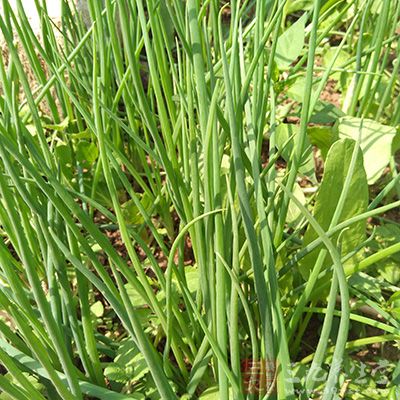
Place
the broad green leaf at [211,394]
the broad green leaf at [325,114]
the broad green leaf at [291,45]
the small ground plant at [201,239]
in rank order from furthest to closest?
the broad green leaf at [325,114] → the broad green leaf at [291,45] → the broad green leaf at [211,394] → the small ground plant at [201,239]

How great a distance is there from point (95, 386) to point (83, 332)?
3.9 inches

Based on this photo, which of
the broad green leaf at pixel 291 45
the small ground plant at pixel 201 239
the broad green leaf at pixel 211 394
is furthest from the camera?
the broad green leaf at pixel 291 45

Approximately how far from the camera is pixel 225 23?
1.49 metres

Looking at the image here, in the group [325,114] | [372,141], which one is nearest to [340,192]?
[372,141]

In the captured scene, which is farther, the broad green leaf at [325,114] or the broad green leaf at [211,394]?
the broad green leaf at [325,114]

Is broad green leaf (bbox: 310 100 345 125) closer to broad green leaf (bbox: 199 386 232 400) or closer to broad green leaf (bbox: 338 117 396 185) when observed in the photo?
broad green leaf (bbox: 338 117 396 185)

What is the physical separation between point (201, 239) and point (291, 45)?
37 centimetres

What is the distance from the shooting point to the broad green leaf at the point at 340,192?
70 cm

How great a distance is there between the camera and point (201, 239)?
627mm

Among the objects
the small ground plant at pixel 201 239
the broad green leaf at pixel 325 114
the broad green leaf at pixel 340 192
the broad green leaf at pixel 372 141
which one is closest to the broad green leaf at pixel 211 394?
the small ground plant at pixel 201 239

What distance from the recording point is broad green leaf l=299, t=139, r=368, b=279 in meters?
0.70

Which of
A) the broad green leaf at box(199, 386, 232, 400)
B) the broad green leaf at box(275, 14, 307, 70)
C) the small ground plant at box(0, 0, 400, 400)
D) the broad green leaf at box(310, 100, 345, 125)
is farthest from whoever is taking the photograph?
the broad green leaf at box(310, 100, 345, 125)

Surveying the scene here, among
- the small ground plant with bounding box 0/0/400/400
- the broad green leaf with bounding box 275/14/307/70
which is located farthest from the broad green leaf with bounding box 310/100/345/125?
the broad green leaf with bounding box 275/14/307/70

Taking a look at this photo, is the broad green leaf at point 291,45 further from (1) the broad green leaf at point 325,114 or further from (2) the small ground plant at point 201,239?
(1) the broad green leaf at point 325,114
